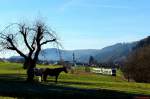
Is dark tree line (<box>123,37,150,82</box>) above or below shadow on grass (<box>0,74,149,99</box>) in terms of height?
above

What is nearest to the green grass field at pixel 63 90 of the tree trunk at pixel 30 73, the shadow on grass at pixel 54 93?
the shadow on grass at pixel 54 93

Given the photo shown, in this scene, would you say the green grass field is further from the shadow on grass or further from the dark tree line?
the dark tree line

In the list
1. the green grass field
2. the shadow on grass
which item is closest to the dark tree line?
the green grass field

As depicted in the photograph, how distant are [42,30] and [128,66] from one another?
208 ft

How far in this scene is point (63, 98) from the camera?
34875 millimetres

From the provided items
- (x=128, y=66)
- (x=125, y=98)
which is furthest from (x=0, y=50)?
(x=128, y=66)

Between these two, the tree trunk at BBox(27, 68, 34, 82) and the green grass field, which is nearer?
the green grass field

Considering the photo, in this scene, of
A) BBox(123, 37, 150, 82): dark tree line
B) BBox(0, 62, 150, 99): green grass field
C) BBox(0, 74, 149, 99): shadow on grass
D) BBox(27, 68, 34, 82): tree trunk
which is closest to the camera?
BBox(0, 74, 149, 99): shadow on grass

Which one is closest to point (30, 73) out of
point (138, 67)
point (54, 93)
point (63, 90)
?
point (63, 90)

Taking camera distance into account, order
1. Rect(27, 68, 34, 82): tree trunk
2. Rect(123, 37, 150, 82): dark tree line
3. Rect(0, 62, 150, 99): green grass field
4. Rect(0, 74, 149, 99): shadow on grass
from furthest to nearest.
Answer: Rect(123, 37, 150, 82): dark tree line
Rect(27, 68, 34, 82): tree trunk
Rect(0, 62, 150, 99): green grass field
Rect(0, 74, 149, 99): shadow on grass

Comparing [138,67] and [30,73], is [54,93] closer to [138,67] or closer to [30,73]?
[30,73]

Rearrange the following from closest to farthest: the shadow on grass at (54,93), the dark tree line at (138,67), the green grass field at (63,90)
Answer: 1. the shadow on grass at (54,93)
2. the green grass field at (63,90)
3. the dark tree line at (138,67)

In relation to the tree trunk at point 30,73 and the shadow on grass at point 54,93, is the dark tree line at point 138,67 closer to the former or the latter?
the tree trunk at point 30,73

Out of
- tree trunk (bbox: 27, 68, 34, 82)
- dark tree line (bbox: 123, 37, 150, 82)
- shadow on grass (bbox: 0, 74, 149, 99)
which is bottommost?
shadow on grass (bbox: 0, 74, 149, 99)
